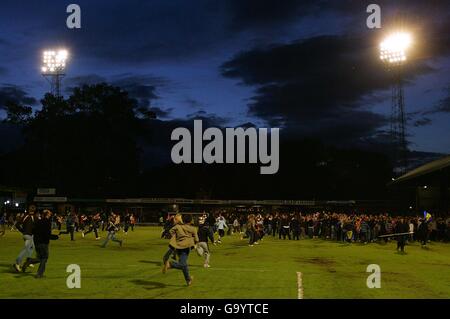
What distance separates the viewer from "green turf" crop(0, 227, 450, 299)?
12.5m

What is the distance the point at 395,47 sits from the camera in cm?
4734

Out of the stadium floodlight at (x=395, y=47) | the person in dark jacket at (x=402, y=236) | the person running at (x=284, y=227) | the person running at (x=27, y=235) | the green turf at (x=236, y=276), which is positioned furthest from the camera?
the stadium floodlight at (x=395, y=47)

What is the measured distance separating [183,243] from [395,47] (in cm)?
3969

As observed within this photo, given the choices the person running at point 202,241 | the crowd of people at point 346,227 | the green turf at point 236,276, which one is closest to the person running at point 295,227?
the crowd of people at point 346,227

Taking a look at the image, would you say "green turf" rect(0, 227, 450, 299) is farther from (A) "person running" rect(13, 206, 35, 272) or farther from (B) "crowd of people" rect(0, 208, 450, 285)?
(B) "crowd of people" rect(0, 208, 450, 285)

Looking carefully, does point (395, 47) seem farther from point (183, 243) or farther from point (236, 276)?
point (183, 243)

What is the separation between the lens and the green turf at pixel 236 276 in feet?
41.0

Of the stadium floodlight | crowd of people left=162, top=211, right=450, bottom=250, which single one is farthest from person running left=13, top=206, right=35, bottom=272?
the stadium floodlight

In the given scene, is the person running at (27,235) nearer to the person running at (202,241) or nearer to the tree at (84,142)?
the person running at (202,241)

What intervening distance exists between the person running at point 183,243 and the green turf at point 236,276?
1.59 ft

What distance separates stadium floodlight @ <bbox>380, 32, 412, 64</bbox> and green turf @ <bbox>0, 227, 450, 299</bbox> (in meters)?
27.2
